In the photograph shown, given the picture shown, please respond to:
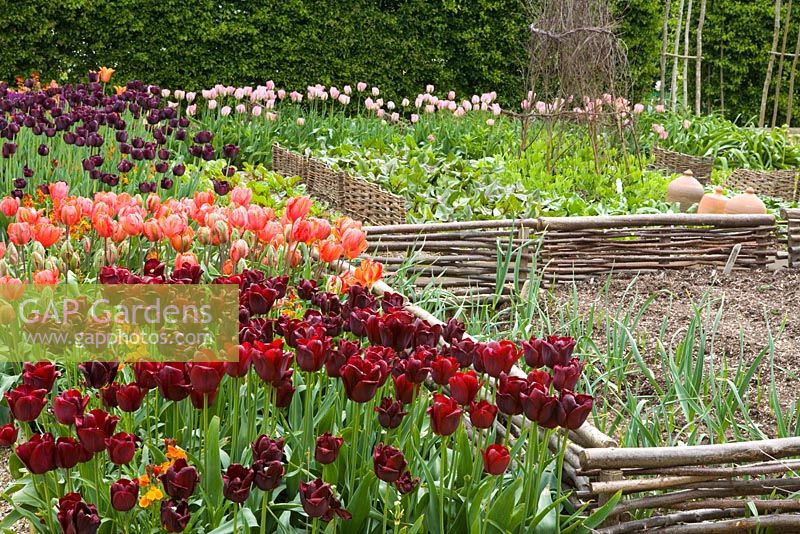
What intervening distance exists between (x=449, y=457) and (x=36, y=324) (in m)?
0.94

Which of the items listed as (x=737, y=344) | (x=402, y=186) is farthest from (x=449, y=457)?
(x=402, y=186)

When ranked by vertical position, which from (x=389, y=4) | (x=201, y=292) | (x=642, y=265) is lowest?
(x=642, y=265)

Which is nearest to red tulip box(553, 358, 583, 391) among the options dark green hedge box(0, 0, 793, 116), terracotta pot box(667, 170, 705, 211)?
terracotta pot box(667, 170, 705, 211)

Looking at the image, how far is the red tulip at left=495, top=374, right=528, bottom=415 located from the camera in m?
1.56

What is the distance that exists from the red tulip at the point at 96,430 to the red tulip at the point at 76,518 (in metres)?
0.12

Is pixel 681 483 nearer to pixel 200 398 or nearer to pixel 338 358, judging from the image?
pixel 338 358

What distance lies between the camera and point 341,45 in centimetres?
1077

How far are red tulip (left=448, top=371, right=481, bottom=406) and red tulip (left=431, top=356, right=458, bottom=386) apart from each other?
7 cm

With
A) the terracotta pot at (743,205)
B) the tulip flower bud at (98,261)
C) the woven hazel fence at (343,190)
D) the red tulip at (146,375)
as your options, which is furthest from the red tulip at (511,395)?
the terracotta pot at (743,205)

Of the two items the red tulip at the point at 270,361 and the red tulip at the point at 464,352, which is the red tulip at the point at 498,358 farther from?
the red tulip at the point at 270,361

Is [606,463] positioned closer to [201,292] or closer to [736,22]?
[201,292]

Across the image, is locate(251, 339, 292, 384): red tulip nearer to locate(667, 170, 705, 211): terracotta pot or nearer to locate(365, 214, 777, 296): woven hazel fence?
locate(365, 214, 777, 296): woven hazel fence

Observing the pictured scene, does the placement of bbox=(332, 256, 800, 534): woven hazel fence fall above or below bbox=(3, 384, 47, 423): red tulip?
below

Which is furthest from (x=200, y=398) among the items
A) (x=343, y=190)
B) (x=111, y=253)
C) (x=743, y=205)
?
(x=343, y=190)
